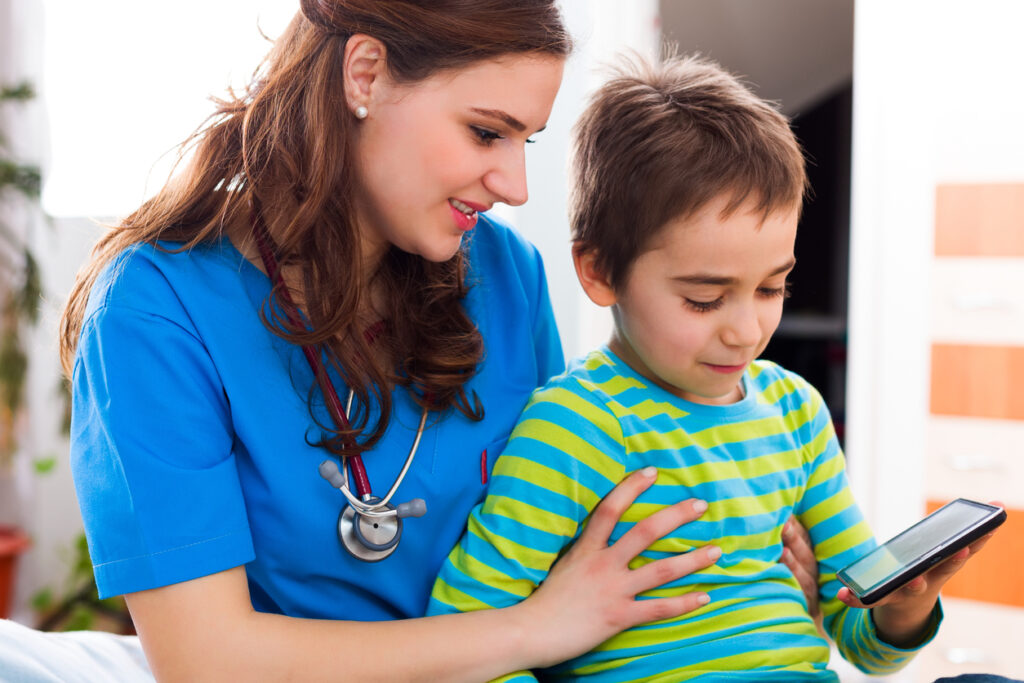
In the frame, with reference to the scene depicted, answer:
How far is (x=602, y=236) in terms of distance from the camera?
1.05 m

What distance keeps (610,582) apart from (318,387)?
1.21 ft

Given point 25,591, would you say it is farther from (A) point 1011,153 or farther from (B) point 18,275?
(A) point 1011,153

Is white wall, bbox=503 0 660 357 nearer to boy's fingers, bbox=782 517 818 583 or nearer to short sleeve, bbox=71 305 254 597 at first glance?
boy's fingers, bbox=782 517 818 583

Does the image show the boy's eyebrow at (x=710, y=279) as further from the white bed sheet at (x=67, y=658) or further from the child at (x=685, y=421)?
the white bed sheet at (x=67, y=658)

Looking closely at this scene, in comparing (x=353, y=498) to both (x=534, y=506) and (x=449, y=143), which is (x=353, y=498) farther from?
(x=449, y=143)

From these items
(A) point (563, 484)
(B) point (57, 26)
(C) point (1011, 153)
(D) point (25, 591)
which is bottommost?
(D) point (25, 591)

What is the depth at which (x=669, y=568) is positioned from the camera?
969 millimetres

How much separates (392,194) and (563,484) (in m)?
0.36

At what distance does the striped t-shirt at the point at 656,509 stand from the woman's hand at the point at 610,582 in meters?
0.02

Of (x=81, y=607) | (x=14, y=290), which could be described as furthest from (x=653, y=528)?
(x=81, y=607)

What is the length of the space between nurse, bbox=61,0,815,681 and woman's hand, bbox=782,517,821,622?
0.62 ft

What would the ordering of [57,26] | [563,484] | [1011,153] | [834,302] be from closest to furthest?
1. [563,484]
2. [1011,153]
3. [57,26]
4. [834,302]

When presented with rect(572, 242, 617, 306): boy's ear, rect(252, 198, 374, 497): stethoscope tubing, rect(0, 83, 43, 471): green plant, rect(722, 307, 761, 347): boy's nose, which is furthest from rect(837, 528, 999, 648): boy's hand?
rect(0, 83, 43, 471): green plant

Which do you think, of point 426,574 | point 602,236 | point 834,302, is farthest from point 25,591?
point 834,302
